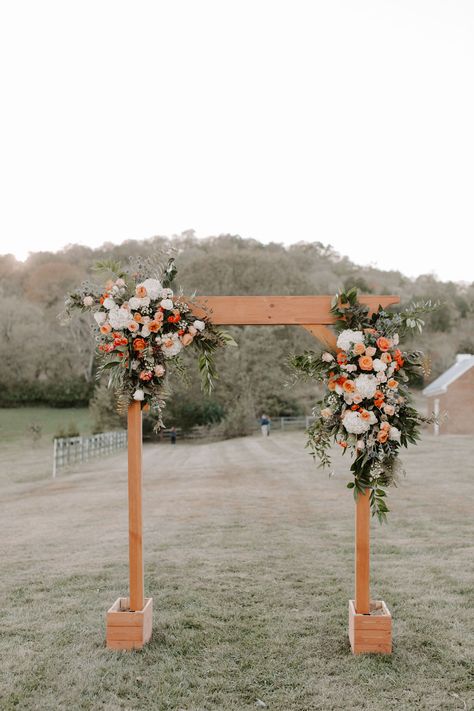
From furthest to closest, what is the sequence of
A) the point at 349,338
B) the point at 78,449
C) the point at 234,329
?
1. the point at 234,329
2. the point at 78,449
3. the point at 349,338

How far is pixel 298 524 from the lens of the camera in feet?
31.4

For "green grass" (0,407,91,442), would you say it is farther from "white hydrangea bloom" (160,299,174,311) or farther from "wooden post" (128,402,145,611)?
"white hydrangea bloom" (160,299,174,311)

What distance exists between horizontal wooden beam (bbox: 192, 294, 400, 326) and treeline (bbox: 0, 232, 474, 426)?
2607 cm

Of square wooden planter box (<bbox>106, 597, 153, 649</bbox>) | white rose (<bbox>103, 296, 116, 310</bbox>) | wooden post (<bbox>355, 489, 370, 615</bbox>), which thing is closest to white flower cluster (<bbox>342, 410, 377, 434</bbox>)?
wooden post (<bbox>355, 489, 370, 615</bbox>)

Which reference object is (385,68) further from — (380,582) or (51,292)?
(51,292)

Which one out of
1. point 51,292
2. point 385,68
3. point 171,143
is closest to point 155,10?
point 385,68

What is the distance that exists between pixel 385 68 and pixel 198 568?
14.1 meters

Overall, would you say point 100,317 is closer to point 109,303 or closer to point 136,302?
point 109,303

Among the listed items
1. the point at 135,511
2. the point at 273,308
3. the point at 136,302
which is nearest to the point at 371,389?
the point at 273,308

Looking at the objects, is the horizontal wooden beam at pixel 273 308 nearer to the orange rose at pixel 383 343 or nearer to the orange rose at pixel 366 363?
the orange rose at pixel 383 343

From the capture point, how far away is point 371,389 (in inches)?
173

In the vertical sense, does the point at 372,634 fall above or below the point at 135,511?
below

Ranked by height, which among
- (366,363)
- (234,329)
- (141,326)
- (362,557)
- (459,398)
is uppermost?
(234,329)

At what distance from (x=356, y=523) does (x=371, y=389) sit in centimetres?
103
